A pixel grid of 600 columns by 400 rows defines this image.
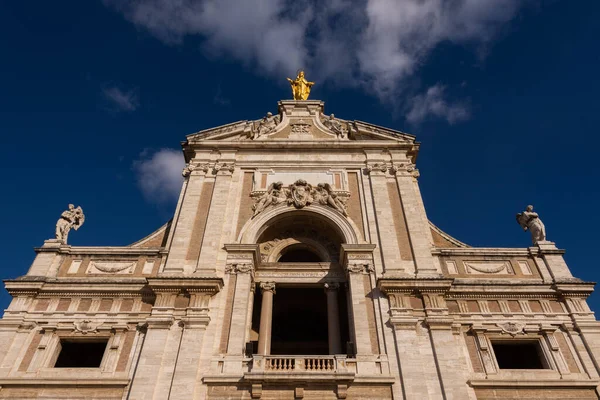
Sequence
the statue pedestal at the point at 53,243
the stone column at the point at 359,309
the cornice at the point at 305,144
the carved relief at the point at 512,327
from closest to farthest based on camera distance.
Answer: the stone column at the point at 359,309, the carved relief at the point at 512,327, the statue pedestal at the point at 53,243, the cornice at the point at 305,144

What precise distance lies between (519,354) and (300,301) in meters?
9.10

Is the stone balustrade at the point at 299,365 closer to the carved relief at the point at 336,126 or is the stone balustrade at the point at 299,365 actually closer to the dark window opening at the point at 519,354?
the dark window opening at the point at 519,354

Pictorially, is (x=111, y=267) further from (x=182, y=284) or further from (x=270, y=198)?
(x=270, y=198)

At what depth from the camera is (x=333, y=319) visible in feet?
61.3

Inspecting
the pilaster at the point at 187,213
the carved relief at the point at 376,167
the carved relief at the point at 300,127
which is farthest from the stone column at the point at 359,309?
the carved relief at the point at 300,127

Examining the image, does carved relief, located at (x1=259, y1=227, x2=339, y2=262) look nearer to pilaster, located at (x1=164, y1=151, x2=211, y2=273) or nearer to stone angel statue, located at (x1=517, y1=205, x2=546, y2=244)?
pilaster, located at (x1=164, y1=151, x2=211, y2=273)

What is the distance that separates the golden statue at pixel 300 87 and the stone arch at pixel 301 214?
896 centimetres

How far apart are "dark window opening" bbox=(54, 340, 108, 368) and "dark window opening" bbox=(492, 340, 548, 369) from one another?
14492 mm

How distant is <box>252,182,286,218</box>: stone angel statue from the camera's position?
21656mm

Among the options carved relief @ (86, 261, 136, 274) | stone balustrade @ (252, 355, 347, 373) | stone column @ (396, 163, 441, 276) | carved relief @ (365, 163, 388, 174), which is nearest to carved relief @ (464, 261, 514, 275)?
stone column @ (396, 163, 441, 276)

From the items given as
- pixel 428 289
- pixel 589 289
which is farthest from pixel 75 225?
→ pixel 589 289

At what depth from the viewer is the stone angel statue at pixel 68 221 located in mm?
20697

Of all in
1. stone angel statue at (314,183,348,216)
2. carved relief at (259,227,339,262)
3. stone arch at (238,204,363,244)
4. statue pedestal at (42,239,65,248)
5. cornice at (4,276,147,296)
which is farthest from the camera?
stone angel statue at (314,183,348,216)

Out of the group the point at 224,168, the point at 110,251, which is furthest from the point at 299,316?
the point at 110,251
